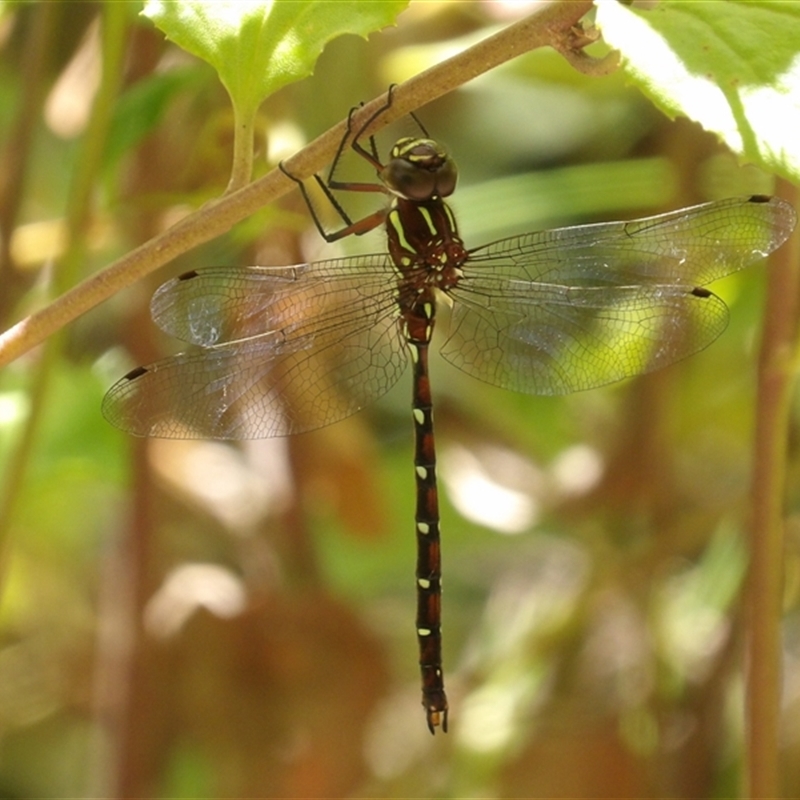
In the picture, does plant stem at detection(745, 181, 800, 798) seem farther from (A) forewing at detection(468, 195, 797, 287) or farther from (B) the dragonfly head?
(B) the dragonfly head

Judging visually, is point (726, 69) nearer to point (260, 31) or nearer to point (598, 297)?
point (260, 31)

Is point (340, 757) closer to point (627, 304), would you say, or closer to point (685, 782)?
point (685, 782)

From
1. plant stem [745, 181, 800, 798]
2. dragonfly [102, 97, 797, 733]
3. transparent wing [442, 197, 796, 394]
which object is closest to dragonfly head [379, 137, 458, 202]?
dragonfly [102, 97, 797, 733]

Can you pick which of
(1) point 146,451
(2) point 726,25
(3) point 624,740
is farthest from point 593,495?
(2) point 726,25

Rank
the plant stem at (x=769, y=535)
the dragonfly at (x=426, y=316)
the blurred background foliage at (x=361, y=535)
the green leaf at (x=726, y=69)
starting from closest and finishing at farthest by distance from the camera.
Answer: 1. the green leaf at (x=726, y=69)
2. the plant stem at (x=769, y=535)
3. the dragonfly at (x=426, y=316)
4. the blurred background foliage at (x=361, y=535)

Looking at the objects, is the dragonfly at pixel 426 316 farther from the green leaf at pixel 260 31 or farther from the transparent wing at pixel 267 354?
the green leaf at pixel 260 31

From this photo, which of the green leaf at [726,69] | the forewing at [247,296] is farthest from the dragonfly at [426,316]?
the green leaf at [726,69]
